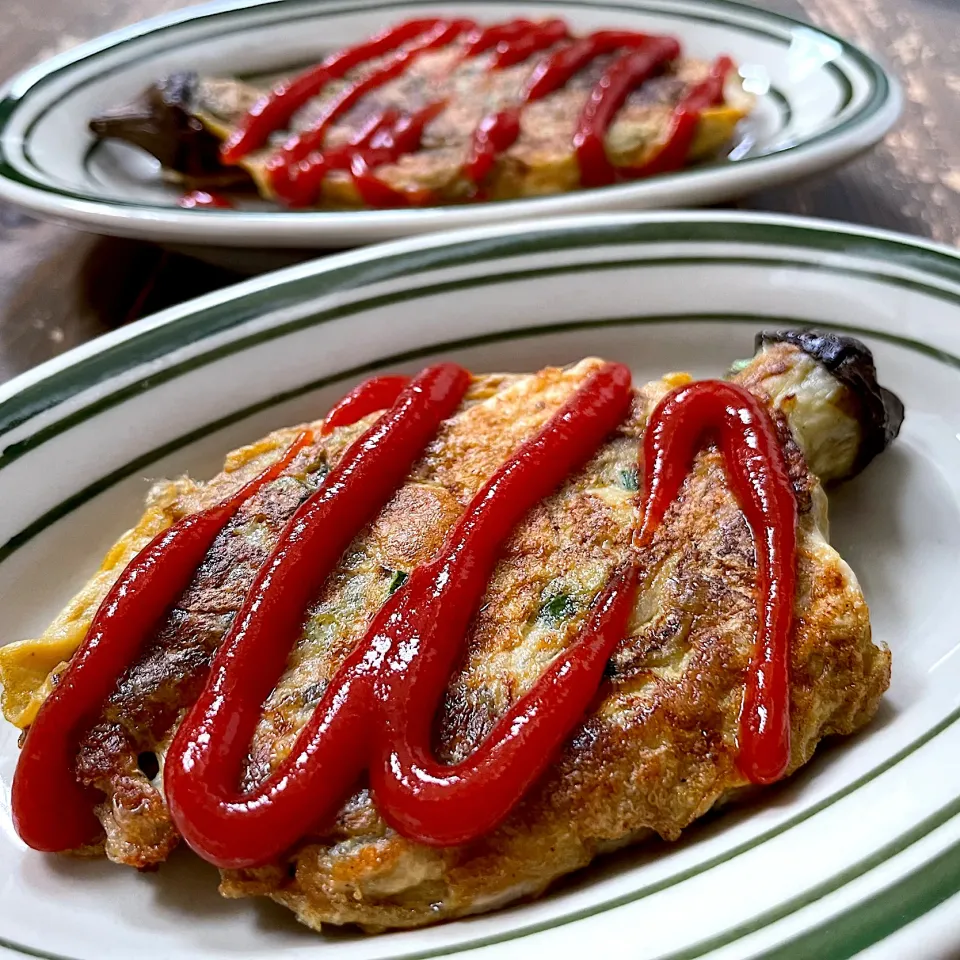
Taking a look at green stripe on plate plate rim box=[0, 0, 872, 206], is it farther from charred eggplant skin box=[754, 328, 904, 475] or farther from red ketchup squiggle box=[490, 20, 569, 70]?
charred eggplant skin box=[754, 328, 904, 475]

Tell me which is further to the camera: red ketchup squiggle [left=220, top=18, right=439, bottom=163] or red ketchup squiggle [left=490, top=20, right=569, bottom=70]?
red ketchup squiggle [left=490, top=20, right=569, bottom=70]

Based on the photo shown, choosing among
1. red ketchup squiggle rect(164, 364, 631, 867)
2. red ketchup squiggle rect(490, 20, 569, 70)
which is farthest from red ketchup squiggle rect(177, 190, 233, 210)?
red ketchup squiggle rect(164, 364, 631, 867)

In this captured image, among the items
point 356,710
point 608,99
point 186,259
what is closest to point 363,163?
point 186,259

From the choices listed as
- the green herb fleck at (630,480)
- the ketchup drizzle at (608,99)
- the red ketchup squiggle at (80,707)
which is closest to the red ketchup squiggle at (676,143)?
the ketchup drizzle at (608,99)

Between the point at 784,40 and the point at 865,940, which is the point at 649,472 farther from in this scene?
the point at 784,40

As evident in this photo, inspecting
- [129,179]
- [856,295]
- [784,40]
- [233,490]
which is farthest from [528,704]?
[784,40]

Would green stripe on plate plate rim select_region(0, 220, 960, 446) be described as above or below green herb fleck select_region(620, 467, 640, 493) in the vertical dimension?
above

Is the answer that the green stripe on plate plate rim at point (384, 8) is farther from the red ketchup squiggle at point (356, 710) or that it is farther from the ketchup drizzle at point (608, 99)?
the red ketchup squiggle at point (356, 710)
